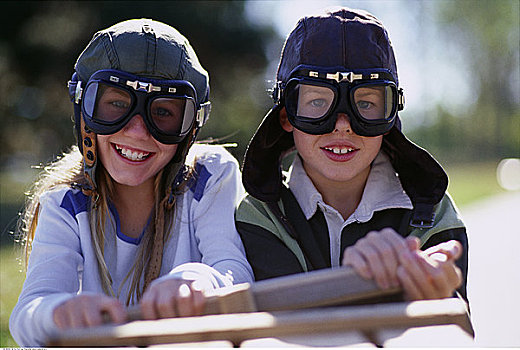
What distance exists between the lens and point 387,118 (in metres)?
2.59

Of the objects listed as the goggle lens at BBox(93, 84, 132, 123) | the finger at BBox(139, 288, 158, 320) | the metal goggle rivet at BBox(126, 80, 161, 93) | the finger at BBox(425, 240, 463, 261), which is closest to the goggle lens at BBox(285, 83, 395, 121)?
the metal goggle rivet at BBox(126, 80, 161, 93)

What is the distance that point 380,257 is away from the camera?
1.61 metres

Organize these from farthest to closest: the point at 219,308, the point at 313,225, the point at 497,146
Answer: the point at 497,146 → the point at 313,225 → the point at 219,308

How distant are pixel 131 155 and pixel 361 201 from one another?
3.33 feet

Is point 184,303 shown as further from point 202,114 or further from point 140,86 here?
point 202,114

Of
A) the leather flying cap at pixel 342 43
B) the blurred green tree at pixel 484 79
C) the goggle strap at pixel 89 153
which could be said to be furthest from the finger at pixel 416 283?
the blurred green tree at pixel 484 79

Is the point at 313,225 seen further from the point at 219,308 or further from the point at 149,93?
the point at 219,308

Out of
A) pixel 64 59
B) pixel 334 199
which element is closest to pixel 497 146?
pixel 64 59

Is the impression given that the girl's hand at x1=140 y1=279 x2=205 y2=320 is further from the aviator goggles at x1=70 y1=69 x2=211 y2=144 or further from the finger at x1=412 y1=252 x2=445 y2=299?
the aviator goggles at x1=70 y1=69 x2=211 y2=144

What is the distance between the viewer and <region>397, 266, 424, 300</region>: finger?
1.59 m

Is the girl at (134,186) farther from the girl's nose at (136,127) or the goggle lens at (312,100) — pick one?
the goggle lens at (312,100)

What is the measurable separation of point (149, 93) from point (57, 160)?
102 centimetres

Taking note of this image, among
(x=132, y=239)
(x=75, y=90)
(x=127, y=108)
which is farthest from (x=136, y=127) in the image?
(x=132, y=239)

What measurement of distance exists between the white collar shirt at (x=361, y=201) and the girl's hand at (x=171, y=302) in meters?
1.14
